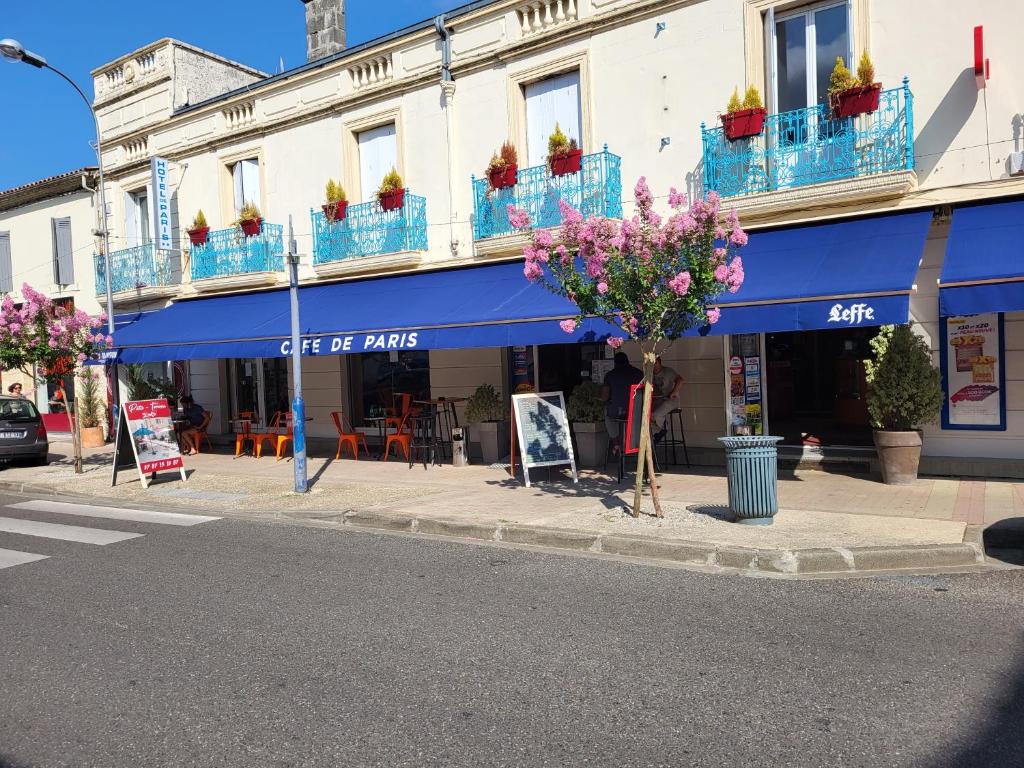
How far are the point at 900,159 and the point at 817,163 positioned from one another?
96cm

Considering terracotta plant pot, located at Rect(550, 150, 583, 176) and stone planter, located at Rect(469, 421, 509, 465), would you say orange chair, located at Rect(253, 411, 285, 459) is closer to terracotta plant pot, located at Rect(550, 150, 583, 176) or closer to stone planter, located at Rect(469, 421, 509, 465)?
stone planter, located at Rect(469, 421, 509, 465)

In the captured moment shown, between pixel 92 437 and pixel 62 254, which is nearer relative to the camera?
pixel 92 437

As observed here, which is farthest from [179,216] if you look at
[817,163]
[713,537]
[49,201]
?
[713,537]

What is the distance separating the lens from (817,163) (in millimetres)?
10047

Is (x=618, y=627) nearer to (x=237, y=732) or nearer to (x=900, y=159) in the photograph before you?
(x=237, y=732)

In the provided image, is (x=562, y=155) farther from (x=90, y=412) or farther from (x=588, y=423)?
(x=90, y=412)

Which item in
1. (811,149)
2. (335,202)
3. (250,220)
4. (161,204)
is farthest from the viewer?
(161,204)

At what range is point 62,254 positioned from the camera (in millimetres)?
20609

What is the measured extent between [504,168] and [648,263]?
18.3ft

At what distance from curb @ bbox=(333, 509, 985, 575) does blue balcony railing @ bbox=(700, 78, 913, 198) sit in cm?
474

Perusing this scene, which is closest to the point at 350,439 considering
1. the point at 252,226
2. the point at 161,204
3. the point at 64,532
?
the point at 252,226

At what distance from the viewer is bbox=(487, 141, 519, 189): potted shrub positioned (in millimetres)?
12562

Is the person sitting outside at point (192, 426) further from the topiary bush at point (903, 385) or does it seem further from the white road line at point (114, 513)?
the topiary bush at point (903, 385)

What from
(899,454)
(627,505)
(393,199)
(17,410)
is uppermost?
(393,199)
